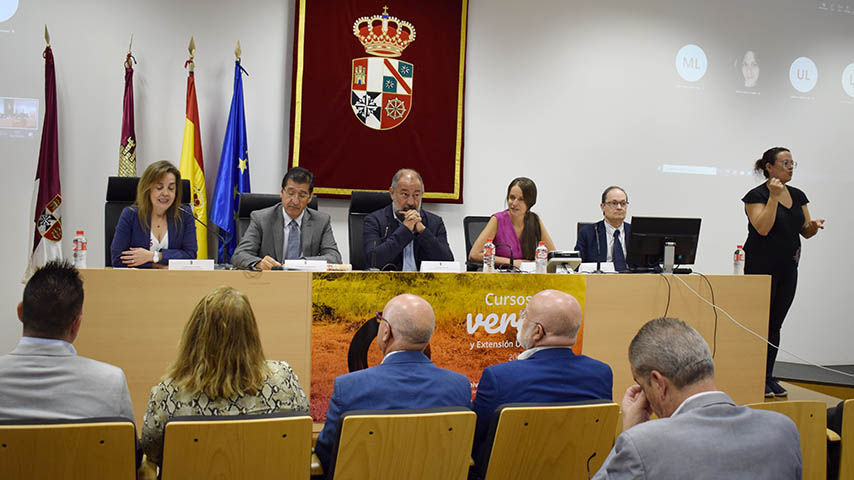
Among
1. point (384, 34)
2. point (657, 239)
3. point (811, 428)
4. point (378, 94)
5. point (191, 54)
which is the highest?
point (384, 34)

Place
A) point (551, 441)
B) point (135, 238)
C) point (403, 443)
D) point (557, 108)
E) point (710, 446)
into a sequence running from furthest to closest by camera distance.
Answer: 1. point (557, 108)
2. point (135, 238)
3. point (551, 441)
4. point (403, 443)
5. point (710, 446)

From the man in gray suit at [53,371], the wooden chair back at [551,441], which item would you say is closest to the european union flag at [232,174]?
the man in gray suit at [53,371]

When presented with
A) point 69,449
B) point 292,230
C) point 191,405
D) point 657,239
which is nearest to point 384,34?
point 292,230

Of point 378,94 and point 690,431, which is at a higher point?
point 378,94

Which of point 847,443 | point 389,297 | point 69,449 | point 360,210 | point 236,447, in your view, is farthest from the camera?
point 360,210

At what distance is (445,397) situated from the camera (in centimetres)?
198

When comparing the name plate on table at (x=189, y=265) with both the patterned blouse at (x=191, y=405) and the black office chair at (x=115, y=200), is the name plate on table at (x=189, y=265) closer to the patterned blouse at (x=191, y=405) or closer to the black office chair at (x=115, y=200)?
the black office chair at (x=115, y=200)

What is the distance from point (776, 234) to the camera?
429cm

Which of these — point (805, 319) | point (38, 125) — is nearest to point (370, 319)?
point (38, 125)

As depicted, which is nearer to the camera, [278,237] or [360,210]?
[278,237]

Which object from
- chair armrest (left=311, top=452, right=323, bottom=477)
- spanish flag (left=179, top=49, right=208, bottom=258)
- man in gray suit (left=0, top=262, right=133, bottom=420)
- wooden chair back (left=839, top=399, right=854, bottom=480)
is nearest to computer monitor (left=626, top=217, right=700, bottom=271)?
wooden chair back (left=839, top=399, right=854, bottom=480)

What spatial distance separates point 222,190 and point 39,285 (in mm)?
3241

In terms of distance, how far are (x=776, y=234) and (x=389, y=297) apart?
2.77 metres

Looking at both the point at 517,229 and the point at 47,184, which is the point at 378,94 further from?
the point at 47,184
